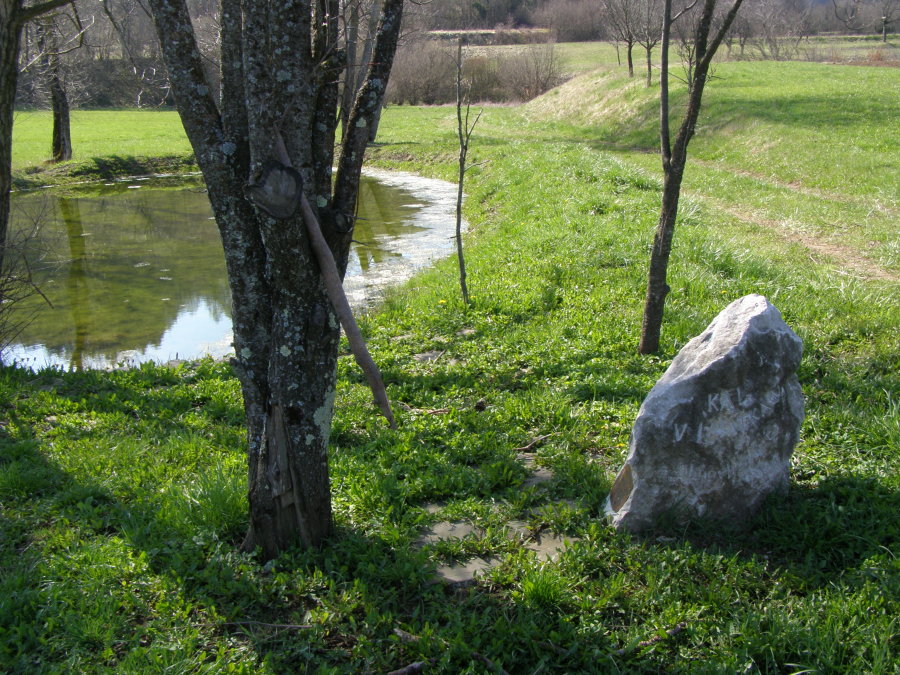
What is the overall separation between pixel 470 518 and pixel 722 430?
1618 mm

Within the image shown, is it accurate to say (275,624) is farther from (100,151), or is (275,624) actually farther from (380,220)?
(100,151)

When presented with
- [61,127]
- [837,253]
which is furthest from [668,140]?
[61,127]

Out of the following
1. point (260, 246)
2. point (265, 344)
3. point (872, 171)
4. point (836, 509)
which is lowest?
point (836, 509)

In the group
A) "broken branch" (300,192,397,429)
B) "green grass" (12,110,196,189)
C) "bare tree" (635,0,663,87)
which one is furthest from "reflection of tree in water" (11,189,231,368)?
"bare tree" (635,0,663,87)

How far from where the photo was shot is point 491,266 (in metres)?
10.7

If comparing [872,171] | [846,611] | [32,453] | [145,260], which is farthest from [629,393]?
[872,171]

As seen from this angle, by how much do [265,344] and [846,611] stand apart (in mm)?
3193

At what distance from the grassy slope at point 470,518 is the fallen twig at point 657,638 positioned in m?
0.03

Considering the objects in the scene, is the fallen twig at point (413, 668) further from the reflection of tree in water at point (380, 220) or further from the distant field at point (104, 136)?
the distant field at point (104, 136)

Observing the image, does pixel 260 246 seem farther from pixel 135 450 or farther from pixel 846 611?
pixel 846 611

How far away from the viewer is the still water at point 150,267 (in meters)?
9.86

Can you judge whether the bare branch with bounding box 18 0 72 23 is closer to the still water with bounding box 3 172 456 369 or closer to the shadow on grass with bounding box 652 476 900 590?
the still water with bounding box 3 172 456 369

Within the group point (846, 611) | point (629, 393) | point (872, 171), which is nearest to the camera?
point (846, 611)

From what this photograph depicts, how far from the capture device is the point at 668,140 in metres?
5.73
